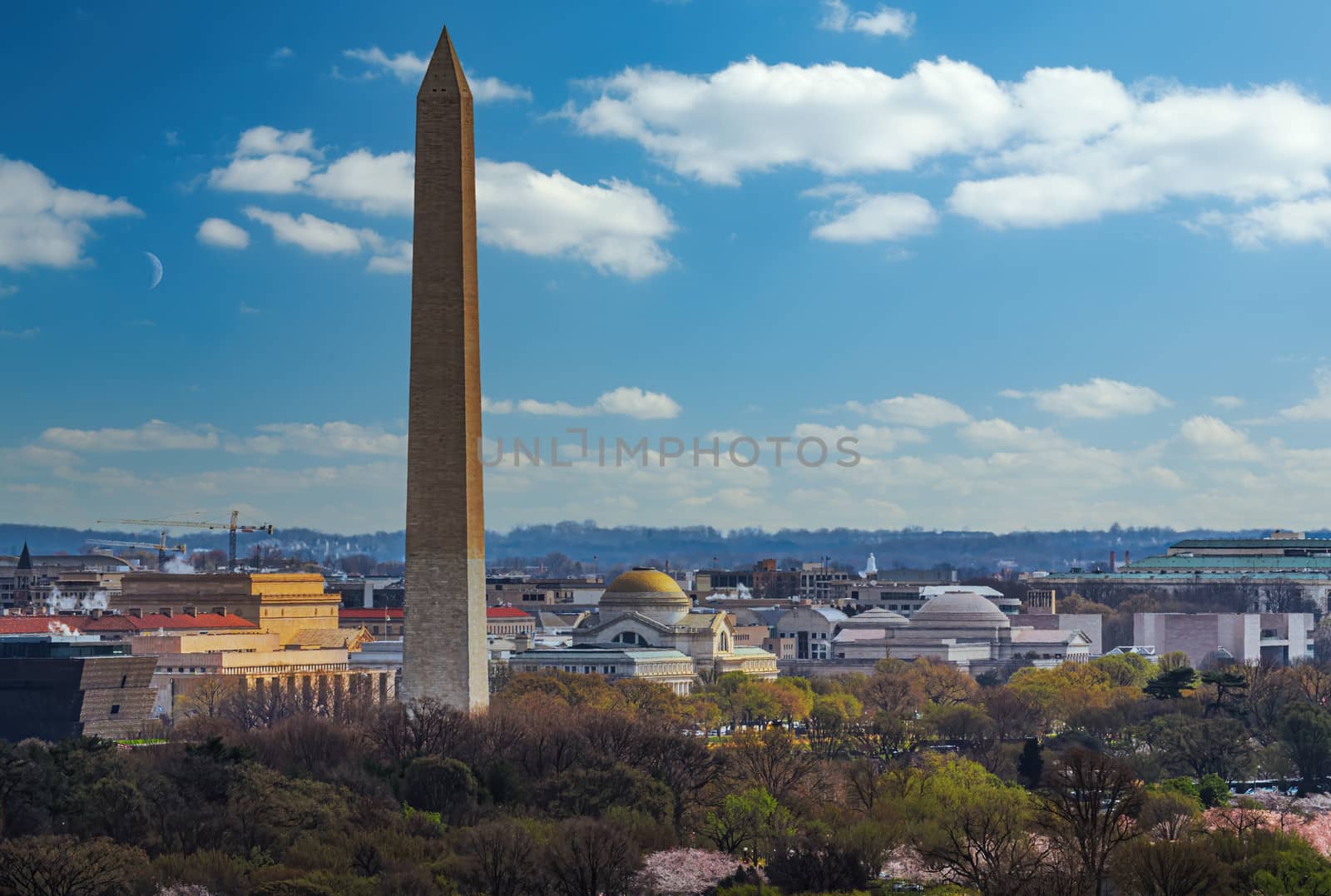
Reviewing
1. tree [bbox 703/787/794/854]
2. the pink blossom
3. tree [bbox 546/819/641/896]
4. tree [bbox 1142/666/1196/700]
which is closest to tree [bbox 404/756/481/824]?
tree [bbox 703/787/794/854]

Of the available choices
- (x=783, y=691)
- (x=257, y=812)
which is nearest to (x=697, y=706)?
A: (x=783, y=691)

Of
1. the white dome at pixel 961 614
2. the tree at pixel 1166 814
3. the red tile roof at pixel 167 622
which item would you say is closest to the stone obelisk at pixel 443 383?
the tree at pixel 1166 814

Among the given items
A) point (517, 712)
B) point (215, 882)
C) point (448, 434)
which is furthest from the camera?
point (517, 712)

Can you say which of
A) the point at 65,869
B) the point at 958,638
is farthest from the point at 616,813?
the point at 958,638

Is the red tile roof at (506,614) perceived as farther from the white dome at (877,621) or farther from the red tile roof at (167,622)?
the red tile roof at (167,622)

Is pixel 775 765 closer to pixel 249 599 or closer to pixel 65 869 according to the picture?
pixel 65 869

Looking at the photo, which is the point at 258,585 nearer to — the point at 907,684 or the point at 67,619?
the point at 67,619
